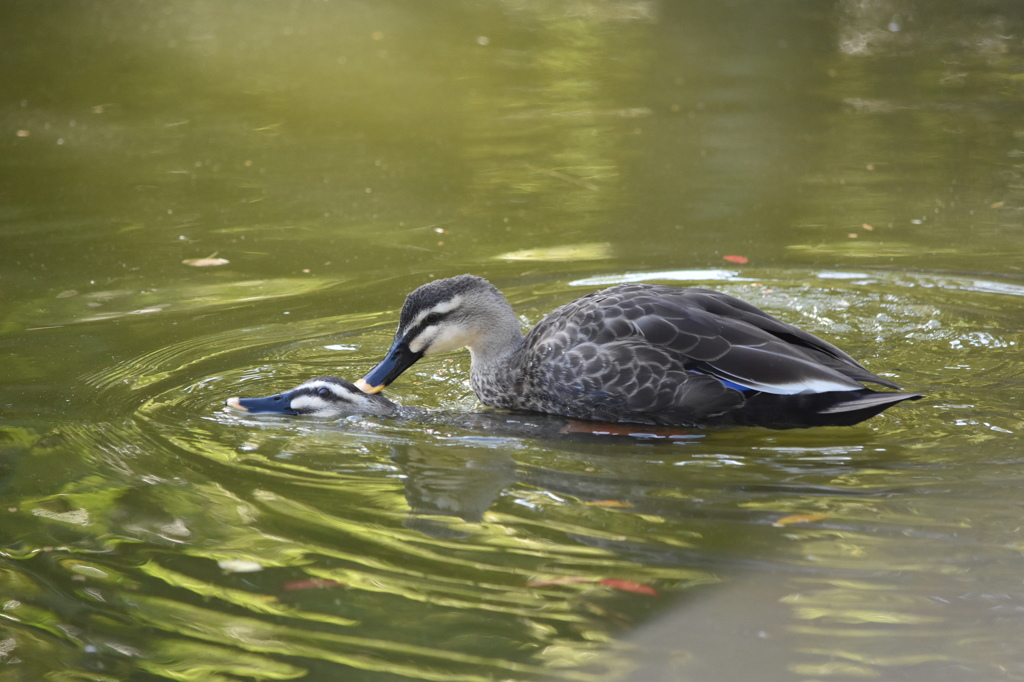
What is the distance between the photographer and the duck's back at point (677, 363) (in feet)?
18.3

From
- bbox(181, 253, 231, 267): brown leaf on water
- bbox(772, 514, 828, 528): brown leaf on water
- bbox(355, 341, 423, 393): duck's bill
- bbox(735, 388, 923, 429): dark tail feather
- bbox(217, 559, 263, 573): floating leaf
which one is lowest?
bbox(217, 559, 263, 573): floating leaf

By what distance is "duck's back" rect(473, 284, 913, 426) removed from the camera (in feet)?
18.3

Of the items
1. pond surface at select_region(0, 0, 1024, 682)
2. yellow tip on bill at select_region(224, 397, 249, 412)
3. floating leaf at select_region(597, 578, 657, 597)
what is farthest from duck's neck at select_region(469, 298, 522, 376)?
floating leaf at select_region(597, 578, 657, 597)

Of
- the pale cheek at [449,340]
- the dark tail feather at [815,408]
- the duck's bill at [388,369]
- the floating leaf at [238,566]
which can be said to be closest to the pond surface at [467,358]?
the floating leaf at [238,566]

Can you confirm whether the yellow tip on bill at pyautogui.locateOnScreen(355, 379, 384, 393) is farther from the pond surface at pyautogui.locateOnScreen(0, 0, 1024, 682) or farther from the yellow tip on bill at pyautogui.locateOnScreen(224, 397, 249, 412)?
the yellow tip on bill at pyautogui.locateOnScreen(224, 397, 249, 412)

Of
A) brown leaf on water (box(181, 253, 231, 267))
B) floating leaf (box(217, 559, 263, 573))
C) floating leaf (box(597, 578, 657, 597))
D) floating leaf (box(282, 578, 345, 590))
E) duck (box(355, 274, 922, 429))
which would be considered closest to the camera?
floating leaf (box(597, 578, 657, 597))

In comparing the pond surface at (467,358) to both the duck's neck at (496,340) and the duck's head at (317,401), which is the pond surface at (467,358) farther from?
the duck's neck at (496,340)

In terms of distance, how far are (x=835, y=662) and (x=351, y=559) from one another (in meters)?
1.93

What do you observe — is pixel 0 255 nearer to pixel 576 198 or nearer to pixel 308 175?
pixel 308 175

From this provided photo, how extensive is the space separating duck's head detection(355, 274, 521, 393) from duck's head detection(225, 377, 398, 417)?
148mm

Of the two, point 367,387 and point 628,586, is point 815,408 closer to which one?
point 628,586

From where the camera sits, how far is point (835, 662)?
3.86 m

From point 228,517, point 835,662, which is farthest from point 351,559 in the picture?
point 835,662

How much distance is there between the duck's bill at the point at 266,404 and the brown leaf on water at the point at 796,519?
2.65 meters
